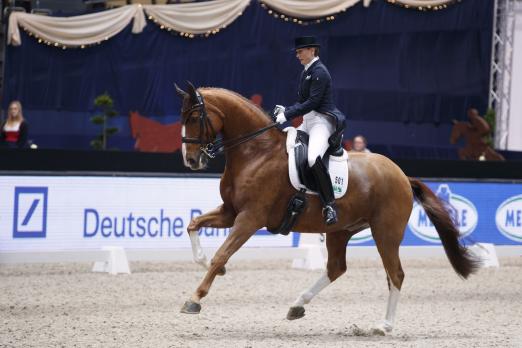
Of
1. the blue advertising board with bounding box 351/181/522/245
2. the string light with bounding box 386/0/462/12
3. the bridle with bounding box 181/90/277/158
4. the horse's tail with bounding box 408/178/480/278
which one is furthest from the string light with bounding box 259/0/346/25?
the bridle with bounding box 181/90/277/158

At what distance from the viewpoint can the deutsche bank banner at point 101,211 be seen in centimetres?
1188

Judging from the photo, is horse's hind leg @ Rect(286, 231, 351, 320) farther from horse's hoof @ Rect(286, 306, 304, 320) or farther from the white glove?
the white glove

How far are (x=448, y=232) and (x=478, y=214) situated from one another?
18.7ft

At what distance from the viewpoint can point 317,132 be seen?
8.31 m

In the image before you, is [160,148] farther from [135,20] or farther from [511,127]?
[511,127]

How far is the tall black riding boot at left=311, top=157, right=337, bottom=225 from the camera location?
8.23 meters

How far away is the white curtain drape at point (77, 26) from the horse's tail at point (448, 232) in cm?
1124

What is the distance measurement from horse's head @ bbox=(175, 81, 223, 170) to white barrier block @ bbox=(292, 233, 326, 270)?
19.5 ft

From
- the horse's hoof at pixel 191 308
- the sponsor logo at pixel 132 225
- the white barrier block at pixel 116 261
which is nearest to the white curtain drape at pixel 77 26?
the sponsor logo at pixel 132 225

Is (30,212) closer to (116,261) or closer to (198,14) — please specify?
(116,261)

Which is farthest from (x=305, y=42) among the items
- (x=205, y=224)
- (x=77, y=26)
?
(x=77, y=26)

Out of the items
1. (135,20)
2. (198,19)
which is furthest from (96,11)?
(198,19)

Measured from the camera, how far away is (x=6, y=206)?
1181cm

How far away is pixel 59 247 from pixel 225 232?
2.26 meters
